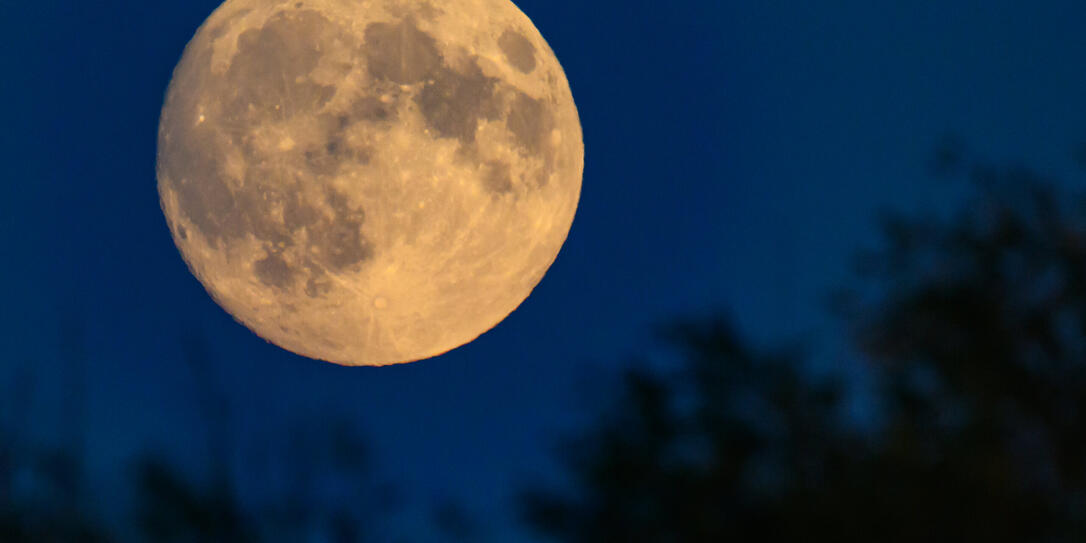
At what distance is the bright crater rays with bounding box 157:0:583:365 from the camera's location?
8.12m

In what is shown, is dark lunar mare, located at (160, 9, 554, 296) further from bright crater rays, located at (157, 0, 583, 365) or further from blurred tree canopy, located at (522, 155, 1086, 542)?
blurred tree canopy, located at (522, 155, 1086, 542)

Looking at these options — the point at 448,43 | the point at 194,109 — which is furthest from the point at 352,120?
the point at 194,109

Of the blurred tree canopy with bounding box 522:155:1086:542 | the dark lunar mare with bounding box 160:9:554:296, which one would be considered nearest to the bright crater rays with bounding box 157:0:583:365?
the dark lunar mare with bounding box 160:9:554:296

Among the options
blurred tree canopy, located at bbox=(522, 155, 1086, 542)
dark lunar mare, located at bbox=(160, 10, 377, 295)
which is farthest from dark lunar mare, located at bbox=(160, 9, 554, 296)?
blurred tree canopy, located at bbox=(522, 155, 1086, 542)

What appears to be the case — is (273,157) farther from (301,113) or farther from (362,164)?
(362,164)

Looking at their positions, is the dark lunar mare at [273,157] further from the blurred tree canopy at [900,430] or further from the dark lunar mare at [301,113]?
the blurred tree canopy at [900,430]

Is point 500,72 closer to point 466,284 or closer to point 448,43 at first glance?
point 448,43

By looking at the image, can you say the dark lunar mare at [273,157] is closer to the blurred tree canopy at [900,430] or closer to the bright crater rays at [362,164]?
the bright crater rays at [362,164]

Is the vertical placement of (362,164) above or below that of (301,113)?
below

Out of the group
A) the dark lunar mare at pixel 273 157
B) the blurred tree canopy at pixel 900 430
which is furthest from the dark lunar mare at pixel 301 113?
the blurred tree canopy at pixel 900 430

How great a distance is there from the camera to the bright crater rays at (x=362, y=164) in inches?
320

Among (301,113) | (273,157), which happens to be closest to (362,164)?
(301,113)

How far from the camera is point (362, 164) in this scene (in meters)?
8.08

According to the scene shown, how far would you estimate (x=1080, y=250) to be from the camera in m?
13.1
